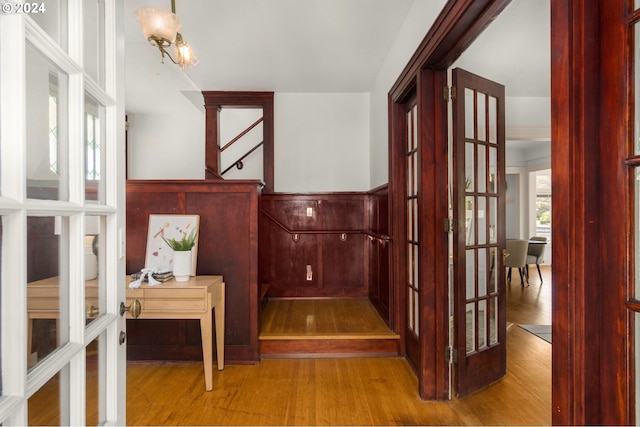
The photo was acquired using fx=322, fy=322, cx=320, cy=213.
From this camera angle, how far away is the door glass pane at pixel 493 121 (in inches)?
92.4

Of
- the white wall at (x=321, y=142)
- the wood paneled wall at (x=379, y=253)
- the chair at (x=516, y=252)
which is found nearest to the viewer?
the wood paneled wall at (x=379, y=253)

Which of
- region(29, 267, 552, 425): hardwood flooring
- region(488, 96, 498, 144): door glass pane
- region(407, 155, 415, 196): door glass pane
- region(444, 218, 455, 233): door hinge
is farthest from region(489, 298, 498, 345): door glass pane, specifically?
region(488, 96, 498, 144): door glass pane

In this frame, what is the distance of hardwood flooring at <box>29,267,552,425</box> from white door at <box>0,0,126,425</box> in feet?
4.06

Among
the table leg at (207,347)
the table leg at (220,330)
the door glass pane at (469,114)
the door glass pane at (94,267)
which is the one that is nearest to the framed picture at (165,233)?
the table leg at (220,330)

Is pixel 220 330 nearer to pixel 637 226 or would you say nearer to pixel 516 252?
pixel 637 226

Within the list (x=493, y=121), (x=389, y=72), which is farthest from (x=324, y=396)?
(x=389, y=72)

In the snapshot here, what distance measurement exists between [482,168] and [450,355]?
1309 millimetres

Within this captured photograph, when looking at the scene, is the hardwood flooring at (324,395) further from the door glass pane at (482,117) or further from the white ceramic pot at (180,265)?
the door glass pane at (482,117)

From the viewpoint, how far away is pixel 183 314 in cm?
223

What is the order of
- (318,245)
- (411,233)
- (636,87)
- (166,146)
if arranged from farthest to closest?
(166,146)
(318,245)
(411,233)
(636,87)

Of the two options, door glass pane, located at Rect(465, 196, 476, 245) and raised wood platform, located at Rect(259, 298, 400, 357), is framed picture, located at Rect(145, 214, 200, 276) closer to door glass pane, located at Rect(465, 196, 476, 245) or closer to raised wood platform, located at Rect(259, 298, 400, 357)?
raised wood platform, located at Rect(259, 298, 400, 357)

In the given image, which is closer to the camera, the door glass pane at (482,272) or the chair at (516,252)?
the door glass pane at (482,272)

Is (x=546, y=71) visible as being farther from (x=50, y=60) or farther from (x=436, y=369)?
(x=50, y=60)

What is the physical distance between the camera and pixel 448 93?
2.13 m
